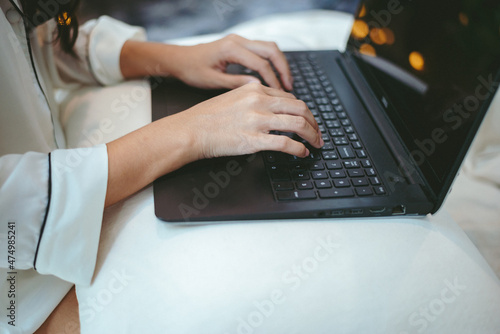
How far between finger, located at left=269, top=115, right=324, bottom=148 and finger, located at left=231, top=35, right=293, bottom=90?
6.6 inches

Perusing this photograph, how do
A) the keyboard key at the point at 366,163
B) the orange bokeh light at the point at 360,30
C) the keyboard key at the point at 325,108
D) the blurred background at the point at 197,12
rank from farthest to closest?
the blurred background at the point at 197,12
the orange bokeh light at the point at 360,30
the keyboard key at the point at 325,108
the keyboard key at the point at 366,163

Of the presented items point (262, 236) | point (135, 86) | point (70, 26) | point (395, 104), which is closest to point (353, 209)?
point (262, 236)

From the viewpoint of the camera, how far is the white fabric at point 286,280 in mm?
399

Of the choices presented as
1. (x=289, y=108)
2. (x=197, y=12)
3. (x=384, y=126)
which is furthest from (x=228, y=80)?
(x=197, y=12)

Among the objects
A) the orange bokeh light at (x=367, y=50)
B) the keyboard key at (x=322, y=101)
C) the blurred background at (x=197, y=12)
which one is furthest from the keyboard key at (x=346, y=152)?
the blurred background at (x=197, y=12)

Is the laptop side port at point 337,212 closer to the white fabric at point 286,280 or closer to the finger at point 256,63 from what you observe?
the white fabric at point 286,280

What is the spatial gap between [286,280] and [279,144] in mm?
164

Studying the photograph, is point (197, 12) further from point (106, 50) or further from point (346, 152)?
point (346, 152)

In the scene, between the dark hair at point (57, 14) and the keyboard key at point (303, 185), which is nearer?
the keyboard key at point (303, 185)

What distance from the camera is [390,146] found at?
532 millimetres

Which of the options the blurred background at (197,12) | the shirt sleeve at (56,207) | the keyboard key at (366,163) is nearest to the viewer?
the shirt sleeve at (56,207)

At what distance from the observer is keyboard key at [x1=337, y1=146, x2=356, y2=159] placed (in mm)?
507

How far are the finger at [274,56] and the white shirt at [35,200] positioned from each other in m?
0.32

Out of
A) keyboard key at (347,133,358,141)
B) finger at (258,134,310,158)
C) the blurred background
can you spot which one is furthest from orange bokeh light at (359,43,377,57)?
the blurred background
